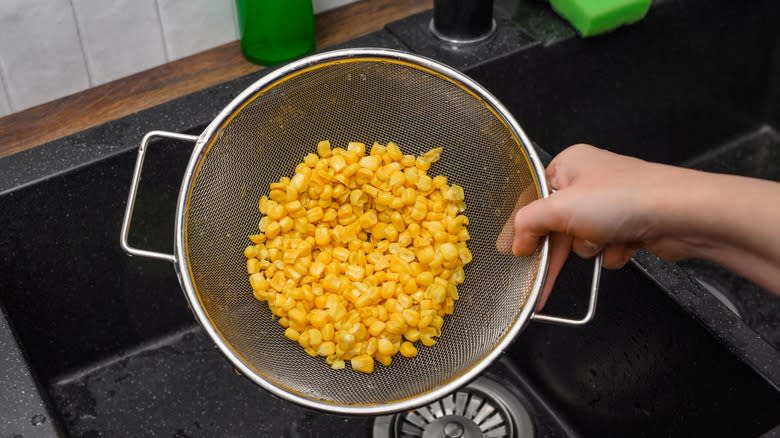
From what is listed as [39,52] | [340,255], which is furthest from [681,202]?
[39,52]

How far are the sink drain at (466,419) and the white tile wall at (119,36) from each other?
62 centimetres

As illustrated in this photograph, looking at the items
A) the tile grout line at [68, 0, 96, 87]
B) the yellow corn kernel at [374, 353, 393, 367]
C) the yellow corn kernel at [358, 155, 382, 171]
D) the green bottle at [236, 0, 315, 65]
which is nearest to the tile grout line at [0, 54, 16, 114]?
the tile grout line at [68, 0, 96, 87]

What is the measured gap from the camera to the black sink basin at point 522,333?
3.29ft

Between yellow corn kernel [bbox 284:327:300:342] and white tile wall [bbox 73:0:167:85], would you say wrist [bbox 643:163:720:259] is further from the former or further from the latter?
white tile wall [bbox 73:0:167:85]

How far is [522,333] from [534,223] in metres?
0.26

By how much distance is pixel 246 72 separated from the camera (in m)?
1.27

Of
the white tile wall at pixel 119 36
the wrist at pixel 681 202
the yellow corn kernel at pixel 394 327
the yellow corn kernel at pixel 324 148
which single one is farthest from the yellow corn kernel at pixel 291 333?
the white tile wall at pixel 119 36

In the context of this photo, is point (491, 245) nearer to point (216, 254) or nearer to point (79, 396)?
point (216, 254)

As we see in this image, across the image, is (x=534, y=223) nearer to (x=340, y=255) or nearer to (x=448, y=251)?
(x=448, y=251)

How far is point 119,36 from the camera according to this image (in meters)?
1.24

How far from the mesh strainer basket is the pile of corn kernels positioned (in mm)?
20

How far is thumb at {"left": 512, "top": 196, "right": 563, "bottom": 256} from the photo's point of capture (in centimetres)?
86

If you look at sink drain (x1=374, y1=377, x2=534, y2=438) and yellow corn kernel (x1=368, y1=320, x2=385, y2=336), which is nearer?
yellow corn kernel (x1=368, y1=320, x2=385, y2=336)

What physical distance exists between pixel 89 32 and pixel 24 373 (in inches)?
20.7
